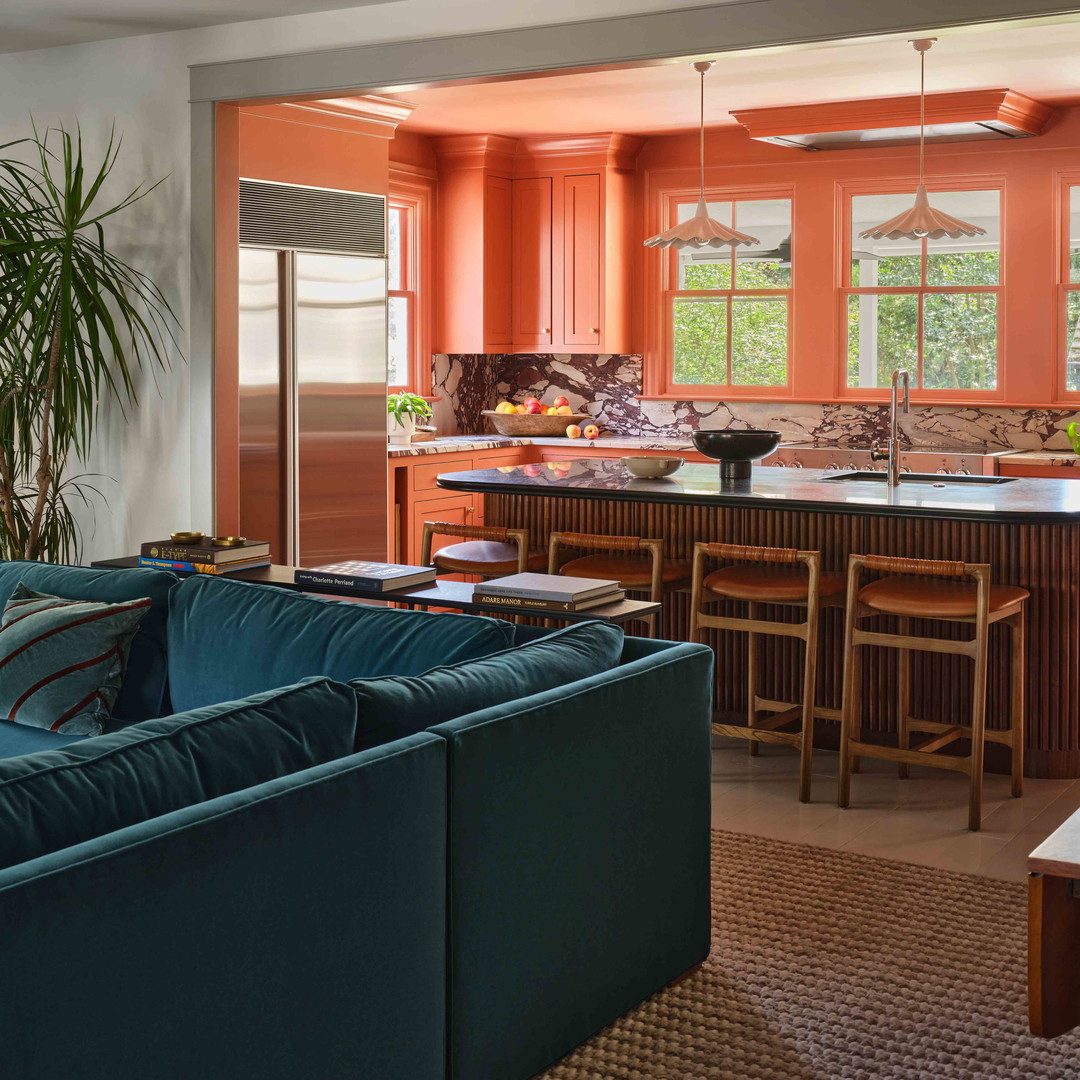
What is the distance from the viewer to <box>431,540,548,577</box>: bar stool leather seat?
475 centimetres

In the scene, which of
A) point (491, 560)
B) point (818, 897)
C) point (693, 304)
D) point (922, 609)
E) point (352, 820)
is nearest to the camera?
point (352, 820)

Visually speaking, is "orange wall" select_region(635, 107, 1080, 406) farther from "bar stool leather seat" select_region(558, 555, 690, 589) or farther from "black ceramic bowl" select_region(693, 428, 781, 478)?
"bar stool leather seat" select_region(558, 555, 690, 589)

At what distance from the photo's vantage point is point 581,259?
A: 7867mm

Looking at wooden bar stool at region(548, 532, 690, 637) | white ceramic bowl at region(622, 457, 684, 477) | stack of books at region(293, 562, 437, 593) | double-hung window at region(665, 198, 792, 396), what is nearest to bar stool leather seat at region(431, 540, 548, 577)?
wooden bar stool at region(548, 532, 690, 637)

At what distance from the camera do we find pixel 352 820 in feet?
6.26

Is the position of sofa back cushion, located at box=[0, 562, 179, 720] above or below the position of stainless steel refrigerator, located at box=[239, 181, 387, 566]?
below

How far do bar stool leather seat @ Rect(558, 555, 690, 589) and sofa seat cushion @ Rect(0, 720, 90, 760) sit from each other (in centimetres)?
183

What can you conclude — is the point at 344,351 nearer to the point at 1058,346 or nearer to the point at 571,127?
the point at 571,127

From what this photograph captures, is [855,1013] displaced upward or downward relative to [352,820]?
downward

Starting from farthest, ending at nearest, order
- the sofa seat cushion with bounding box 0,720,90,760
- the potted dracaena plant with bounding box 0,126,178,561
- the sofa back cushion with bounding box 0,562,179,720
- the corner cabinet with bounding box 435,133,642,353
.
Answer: the corner cabinet with bounding box 435,133,642,353
the potted dracaena plant with bounding box 0,126,178,561
the sofa back cushion with bounding box 0,562,179,720
the sofa seat cushion with bounding box 0,720,90,760

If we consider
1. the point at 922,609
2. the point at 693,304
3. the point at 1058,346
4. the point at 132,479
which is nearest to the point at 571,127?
the point at 693,304

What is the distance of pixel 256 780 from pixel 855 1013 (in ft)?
4.68

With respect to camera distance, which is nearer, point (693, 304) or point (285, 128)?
point (285, 128)

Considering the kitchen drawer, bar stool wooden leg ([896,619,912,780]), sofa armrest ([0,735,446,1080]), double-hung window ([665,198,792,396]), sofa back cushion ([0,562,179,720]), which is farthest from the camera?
double-hung window ([665,198,792,396])
